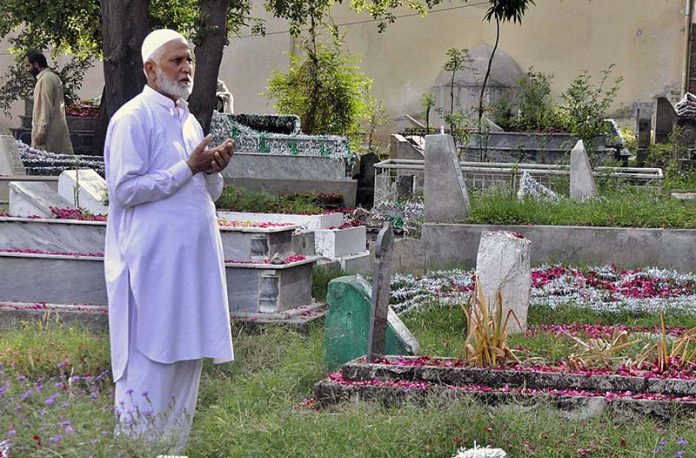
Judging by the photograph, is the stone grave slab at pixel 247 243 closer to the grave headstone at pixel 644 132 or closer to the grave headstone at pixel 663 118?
the grave headstone at pixel 644 132

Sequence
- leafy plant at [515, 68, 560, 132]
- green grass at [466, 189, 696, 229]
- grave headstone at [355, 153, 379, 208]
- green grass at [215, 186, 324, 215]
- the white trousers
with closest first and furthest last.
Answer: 1. the white trousers
2. green grass at [466, 189, 696, 229]
3. green grass at [215, 186, 324, 215]
4. grave headstone at [355, 153, 379, 208]
5. leafy plant at [515, 68, 560, 132]

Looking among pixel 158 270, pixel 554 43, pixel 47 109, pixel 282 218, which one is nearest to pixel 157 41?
pixel 158 270

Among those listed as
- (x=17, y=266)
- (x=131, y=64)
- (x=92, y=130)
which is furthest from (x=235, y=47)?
(x=17, y=266)

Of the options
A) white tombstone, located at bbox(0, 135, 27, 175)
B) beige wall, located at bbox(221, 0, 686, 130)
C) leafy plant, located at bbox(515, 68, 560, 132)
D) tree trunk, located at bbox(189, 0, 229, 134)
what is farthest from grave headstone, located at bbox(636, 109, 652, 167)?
white tombstone, located at bbox(0, 135, 27, 175)

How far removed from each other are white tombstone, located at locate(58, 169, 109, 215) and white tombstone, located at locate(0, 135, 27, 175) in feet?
8.13

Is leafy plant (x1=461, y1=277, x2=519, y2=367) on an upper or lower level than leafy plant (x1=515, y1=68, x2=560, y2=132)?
lower

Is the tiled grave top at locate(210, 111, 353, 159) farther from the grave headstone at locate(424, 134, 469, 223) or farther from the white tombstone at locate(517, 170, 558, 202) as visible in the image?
the grave headstone at locate(424, 134, 469, 223)

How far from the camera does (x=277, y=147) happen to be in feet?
61.0

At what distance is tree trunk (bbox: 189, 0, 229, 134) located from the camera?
46.7 feet

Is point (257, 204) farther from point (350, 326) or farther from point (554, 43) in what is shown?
point (554, 43)

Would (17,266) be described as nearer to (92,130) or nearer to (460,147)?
(460,147)

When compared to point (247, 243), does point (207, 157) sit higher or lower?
higher

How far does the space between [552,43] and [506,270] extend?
23.6 m

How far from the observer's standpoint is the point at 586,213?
11.8 meters
